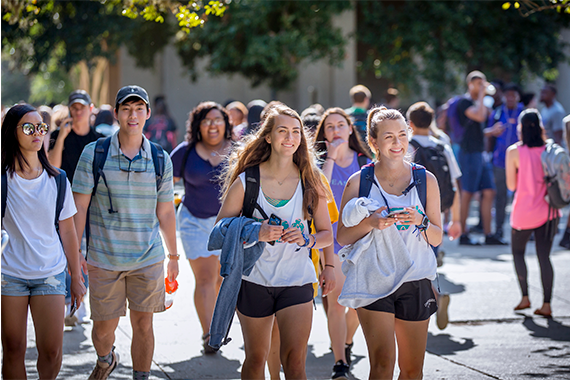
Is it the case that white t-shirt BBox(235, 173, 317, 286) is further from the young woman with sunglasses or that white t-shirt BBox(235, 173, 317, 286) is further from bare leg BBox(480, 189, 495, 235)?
bare leg BBox(480, 189, 495, 235)

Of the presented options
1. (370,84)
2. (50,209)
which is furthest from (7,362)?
(370,84)

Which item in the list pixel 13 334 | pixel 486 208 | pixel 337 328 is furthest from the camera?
pixel 486 208

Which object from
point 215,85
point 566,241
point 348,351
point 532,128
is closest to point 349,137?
point 348,351

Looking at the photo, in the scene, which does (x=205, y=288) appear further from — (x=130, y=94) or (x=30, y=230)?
(x=30, y=230)

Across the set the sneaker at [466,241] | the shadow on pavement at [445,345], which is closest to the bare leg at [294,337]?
the shadow on pavement at [445,345]

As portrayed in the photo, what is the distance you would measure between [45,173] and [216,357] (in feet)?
7.83

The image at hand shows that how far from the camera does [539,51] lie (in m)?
18.0

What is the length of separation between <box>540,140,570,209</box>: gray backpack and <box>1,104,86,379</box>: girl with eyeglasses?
495 centimetres

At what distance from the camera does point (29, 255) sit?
397 centimetres

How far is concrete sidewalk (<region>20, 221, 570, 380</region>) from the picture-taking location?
5.42 m

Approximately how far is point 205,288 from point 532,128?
375 cm

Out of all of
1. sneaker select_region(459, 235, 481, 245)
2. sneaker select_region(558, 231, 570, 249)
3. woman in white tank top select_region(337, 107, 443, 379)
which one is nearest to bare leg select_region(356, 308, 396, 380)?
woman in white tank top select_region(337, 107, 443, 379)

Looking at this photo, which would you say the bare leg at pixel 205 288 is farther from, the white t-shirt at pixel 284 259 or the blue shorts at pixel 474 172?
the blue shorts at pixel 474 172

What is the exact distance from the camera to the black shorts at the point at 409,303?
4.02m
